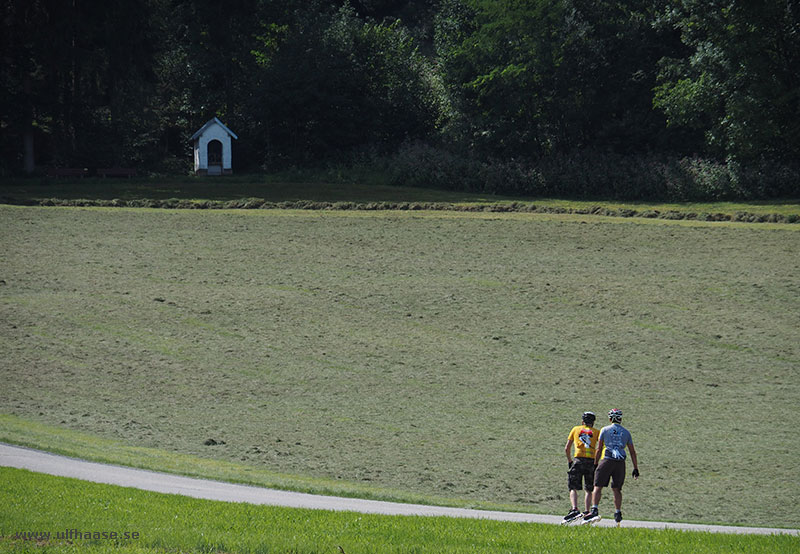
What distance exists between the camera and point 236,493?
44.4 ft

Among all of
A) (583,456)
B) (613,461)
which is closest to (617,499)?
(613,461)

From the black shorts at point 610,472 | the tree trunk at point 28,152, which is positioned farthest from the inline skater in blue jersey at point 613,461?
the tree trunk at point 28,152

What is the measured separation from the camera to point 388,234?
120 ft

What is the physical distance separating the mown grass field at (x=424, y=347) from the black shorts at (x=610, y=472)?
190 cm

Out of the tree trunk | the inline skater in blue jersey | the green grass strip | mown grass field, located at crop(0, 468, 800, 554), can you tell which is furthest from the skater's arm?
the tree trunk

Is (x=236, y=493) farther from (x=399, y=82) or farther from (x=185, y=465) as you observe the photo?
(x=399, y=82)

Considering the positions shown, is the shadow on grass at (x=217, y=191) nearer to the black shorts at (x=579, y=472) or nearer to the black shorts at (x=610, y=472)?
the black shorts at (x=579, y=472)

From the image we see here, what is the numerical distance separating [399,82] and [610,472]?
50.2 meters

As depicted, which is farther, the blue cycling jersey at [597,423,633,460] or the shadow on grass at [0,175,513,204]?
the shadow on grass at [0,175,513,204]

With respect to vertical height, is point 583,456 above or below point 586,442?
below

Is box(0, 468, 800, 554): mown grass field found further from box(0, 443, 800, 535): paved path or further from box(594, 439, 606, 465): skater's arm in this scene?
box(594, 439, 606, 465): skater's arm

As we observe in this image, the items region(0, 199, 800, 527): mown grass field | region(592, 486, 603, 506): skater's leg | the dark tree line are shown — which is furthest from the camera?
the dark tree line

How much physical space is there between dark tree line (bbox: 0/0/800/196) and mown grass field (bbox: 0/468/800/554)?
1418 inches

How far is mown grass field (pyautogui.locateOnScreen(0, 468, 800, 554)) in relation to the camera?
10.2 metres
